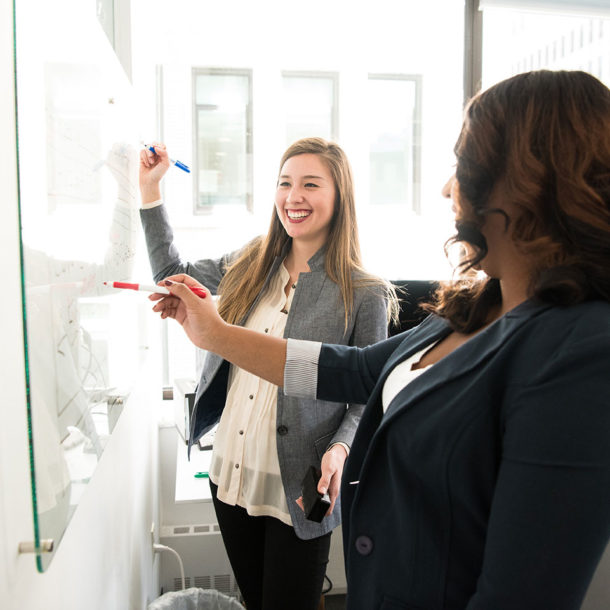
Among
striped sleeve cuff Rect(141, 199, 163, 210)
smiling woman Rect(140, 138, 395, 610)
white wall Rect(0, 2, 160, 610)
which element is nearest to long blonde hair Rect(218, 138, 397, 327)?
smiling woman Rect(140, 138, 395, 610)

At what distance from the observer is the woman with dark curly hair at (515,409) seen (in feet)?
1.86

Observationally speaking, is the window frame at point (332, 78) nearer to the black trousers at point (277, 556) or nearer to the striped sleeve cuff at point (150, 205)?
the striped sleeve cuff at point (150, 205)

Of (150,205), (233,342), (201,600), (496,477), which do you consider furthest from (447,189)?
(201,600)

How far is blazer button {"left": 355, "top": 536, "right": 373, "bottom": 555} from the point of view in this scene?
2.59 feet

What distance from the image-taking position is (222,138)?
109 inches

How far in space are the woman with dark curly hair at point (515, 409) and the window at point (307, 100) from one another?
2166 mm

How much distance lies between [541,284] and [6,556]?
0.65 metres

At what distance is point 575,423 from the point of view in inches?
22.0

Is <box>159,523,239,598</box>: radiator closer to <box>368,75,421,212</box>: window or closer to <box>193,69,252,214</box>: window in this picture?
<box>193,69,252,214</box>: window

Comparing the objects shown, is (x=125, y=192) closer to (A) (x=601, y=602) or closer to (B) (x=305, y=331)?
(B) (x=305, y=331)

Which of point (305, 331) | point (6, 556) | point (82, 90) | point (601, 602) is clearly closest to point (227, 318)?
point (305, 331)

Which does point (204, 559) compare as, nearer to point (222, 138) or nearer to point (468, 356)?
point (468, 356)

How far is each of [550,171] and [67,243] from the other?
63 cm

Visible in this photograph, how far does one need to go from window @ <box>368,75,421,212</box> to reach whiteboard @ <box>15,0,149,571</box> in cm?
194
